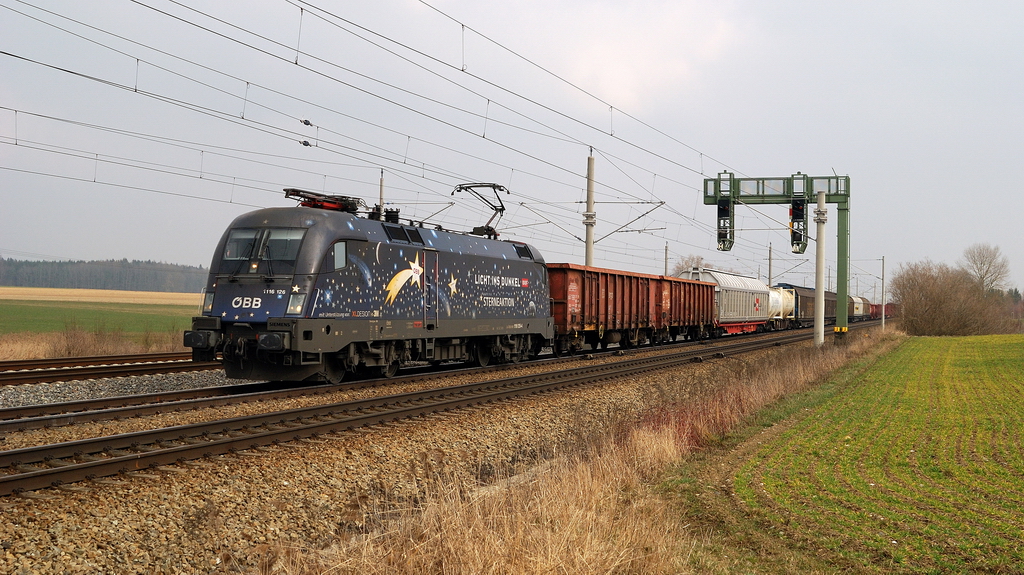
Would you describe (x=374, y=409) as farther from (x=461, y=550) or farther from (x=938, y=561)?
(x=938, y=561)

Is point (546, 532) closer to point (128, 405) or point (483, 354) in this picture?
point (128, 405)

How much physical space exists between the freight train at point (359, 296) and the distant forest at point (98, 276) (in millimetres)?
132725

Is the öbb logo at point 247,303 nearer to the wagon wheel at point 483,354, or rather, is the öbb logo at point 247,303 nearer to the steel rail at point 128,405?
the steel rail at point 128,405

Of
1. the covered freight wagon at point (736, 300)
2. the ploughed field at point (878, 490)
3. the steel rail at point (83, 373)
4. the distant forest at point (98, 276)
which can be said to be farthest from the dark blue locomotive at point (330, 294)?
the distant forest at point (98, 276)

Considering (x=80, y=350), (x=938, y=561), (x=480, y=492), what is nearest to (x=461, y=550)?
(x=480, y=492)

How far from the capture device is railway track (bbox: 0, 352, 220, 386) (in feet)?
48.3

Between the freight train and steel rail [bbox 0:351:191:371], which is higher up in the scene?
the freight train

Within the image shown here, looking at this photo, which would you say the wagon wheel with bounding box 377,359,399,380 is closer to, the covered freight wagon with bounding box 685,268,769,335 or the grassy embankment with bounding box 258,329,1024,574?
the grassy embankment with bounding box 258,329,1024,574

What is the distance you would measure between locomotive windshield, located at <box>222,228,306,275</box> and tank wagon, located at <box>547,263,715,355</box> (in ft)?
39.0

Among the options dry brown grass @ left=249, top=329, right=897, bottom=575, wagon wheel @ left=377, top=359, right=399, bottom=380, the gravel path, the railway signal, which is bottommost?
the gravel path

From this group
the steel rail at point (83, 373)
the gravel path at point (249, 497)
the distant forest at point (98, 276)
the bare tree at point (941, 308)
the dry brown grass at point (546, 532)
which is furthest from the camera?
the distant forest at point (98, 276)

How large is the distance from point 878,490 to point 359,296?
33.6ft

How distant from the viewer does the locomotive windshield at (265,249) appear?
45.7 ft

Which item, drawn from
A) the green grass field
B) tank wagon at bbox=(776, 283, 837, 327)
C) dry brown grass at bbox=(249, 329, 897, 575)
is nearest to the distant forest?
the green grass field
